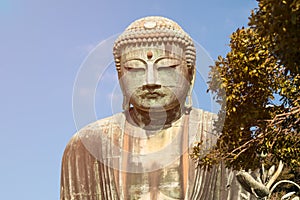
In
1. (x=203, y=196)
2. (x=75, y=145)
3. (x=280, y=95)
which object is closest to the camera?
(x=280, y=95)

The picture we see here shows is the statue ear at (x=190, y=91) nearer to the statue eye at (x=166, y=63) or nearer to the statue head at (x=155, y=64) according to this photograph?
the statue head at (x=155, y=64)

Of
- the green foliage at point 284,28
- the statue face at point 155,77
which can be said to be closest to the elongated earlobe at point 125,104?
the statue face at point 155,77

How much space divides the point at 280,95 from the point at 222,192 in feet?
4.75

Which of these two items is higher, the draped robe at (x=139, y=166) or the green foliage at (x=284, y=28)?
the green foliage at (x=284, y=28)

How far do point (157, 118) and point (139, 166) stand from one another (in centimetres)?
64

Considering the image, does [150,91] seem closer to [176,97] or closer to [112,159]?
[176,97]

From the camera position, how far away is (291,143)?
746 centimetres

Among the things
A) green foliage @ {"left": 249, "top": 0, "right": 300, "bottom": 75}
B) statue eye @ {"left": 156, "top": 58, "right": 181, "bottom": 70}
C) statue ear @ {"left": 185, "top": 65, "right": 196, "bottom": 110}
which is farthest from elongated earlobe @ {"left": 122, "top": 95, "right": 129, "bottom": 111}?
green foliage @ {"left": 249, "top": 0, "right": 300, "bottom": 75}

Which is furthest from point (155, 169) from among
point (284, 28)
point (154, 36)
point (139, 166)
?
point (284, 28)

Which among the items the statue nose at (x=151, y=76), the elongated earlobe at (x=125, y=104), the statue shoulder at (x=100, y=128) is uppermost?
the statue nose at (x=151, y=76)

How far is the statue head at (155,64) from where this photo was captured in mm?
7770

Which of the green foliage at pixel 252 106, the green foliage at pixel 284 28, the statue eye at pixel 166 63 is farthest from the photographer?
the statue eye at pixel 166 63

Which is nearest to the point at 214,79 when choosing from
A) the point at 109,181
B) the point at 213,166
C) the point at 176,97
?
the point at 176,97

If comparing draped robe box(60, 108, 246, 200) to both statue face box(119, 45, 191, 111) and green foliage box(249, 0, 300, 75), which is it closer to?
statue face box(119, 45, 191, 111)
